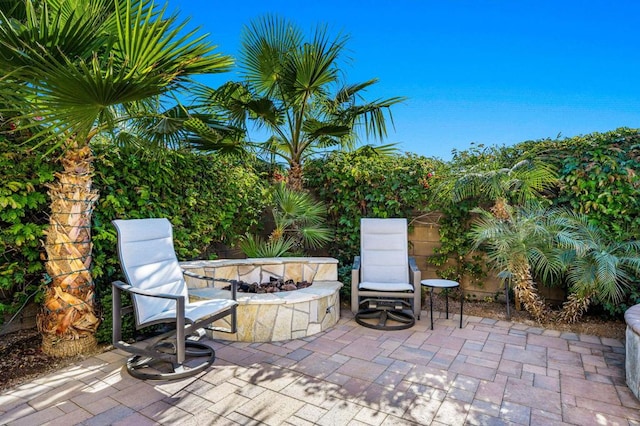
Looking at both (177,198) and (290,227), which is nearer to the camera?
(177,198)

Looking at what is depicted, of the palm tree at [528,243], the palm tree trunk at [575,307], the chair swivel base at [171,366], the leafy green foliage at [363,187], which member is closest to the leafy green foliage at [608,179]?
the palm tree at [528,243]

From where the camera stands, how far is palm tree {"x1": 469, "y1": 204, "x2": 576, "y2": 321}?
164 inches

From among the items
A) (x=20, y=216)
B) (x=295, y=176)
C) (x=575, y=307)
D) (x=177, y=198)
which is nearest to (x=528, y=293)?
(x=575, y=307)

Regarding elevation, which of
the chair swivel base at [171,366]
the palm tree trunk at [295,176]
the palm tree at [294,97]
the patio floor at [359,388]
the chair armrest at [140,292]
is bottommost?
the patio floor at [359,388]

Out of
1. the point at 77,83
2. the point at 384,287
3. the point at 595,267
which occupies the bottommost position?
the point at 384,287

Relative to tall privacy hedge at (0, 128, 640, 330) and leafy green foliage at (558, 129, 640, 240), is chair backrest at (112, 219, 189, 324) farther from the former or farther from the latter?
leafy green foliage at (558, 129, 640, 240)

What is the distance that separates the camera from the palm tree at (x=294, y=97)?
4.65m

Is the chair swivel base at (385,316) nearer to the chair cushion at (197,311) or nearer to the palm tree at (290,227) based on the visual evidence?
the palm tree at (290,227)

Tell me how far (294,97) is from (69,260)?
11.1 ft

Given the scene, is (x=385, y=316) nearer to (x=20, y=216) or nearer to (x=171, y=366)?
(x=171, y=366)

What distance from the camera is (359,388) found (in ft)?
9.00

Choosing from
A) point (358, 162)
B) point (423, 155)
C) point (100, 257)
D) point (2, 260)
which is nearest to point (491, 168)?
point (423, 155)

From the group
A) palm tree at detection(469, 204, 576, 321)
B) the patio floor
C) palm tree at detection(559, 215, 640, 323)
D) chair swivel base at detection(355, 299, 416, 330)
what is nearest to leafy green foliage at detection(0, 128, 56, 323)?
the patio floor

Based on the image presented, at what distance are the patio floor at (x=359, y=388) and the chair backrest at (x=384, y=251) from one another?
115cm
